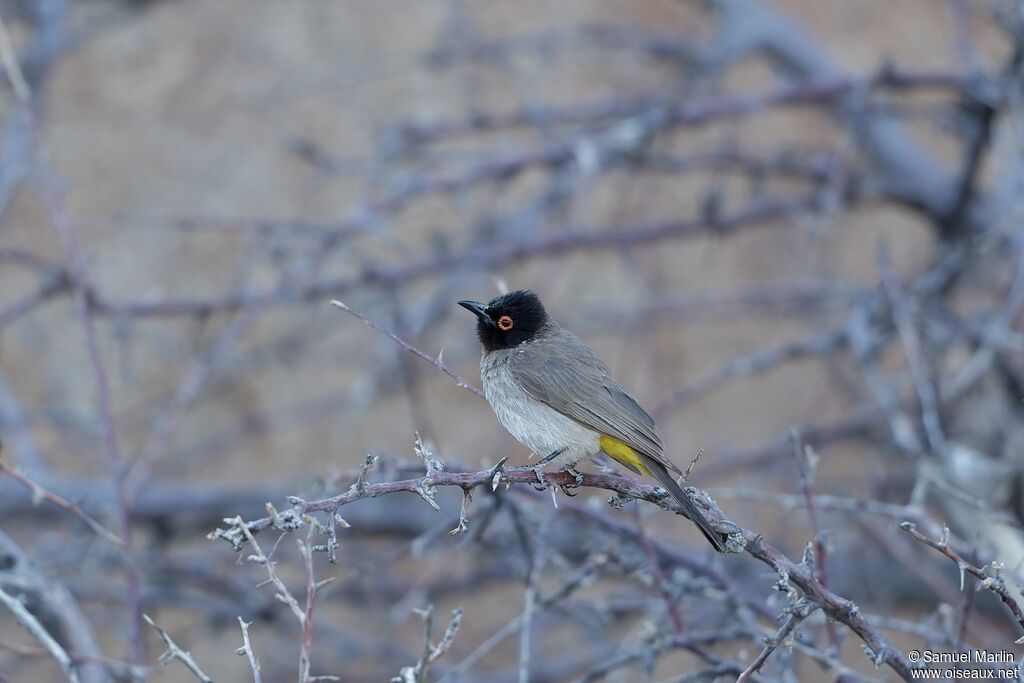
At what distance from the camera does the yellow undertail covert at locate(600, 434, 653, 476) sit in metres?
3.24

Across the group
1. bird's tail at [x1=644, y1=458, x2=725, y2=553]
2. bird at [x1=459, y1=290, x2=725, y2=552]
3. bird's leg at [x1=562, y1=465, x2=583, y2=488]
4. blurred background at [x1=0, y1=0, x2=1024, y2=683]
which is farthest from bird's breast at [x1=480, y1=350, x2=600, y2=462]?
bird's tail at [x1=644, y1=458, x2=725, y2=553]

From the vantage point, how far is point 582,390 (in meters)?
3.42

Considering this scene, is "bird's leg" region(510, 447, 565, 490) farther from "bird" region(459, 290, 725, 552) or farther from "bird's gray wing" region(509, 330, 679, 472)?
"bird's gray wing" region(509, 330, 679, 472)

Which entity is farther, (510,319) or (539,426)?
(510,319)

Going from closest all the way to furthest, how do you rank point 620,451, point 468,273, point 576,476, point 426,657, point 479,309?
point 426,657 → point 576,476 → point 620,451 → point 479,309 → point 468,273

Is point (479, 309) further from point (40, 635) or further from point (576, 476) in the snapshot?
point (40, 635)

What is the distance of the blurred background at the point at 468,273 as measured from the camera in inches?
183

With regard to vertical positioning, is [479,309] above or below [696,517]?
above

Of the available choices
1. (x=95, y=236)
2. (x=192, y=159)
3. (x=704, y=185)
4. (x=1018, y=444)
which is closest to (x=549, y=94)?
(x=704, y=185)

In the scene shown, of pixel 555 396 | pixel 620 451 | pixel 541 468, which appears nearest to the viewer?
pixel 541 468

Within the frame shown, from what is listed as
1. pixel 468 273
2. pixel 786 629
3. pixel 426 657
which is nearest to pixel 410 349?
pixel 426 657

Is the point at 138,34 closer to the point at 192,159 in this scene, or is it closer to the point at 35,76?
the point at 192,159

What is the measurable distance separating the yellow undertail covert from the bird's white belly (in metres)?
0.02

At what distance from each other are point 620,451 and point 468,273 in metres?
1.77
